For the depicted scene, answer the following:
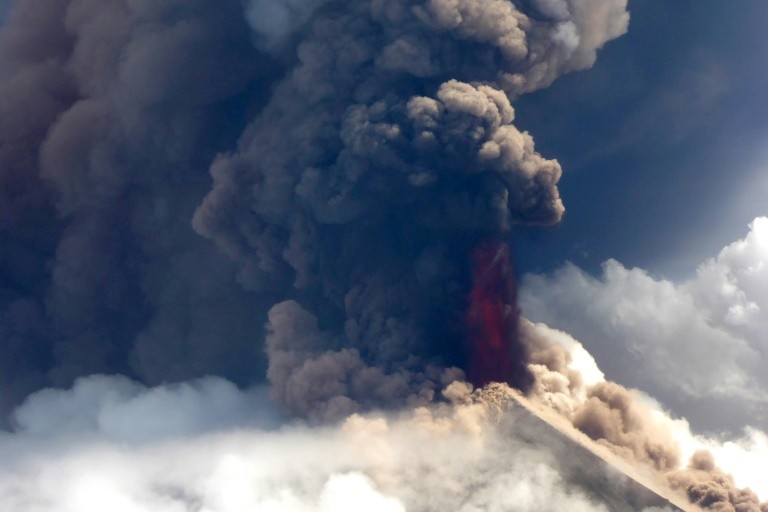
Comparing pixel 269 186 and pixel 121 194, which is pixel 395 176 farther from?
pixel 121 194

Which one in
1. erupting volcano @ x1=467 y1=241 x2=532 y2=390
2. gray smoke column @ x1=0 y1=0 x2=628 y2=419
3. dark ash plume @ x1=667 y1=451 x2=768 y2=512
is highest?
gray smoke column @ x1=0 y1=0 x2=628 y2=419

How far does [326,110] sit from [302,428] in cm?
1638

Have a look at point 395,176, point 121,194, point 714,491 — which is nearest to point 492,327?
point 395,176

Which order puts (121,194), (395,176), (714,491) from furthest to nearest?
(121,194) < (395,176) < (714,491)

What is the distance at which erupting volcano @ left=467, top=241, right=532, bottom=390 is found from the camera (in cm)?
4572

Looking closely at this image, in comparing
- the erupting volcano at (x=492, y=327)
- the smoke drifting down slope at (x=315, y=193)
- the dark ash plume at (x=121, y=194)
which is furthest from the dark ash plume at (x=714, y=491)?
the dark ash plume at (x=121, y=194)

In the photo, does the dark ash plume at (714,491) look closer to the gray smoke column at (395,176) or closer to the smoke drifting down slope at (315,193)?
the smoke drifting down slope at (315,193)

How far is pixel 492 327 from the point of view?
1817 inches

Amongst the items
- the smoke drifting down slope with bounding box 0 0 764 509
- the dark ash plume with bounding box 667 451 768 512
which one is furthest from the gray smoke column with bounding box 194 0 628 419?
the dark ash plume with bounding box 667 451 768 512

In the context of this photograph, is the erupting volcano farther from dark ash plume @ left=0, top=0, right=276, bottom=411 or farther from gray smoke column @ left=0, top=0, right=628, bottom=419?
dark ash plume @ left=0, top=0, right=276, bottom=411

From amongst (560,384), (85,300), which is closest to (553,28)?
(560,384)

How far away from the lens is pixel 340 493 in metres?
43.3

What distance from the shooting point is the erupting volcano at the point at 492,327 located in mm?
45719

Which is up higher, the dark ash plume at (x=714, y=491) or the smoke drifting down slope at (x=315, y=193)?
the smoke drifting down slope at (x=315, y=193)
